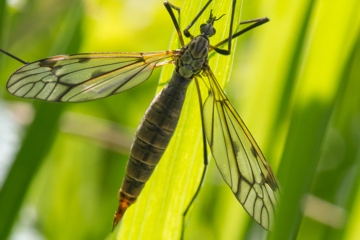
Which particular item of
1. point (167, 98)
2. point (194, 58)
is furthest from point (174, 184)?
point (194, 58)

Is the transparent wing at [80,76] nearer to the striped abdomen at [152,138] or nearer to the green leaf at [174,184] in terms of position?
the striped abdomen at [152,138]

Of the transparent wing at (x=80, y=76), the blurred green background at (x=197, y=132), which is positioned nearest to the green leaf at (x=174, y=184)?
the blurred green background at (x=197, y=132)

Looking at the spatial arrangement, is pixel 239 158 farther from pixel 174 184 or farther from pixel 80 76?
pixel 80 76

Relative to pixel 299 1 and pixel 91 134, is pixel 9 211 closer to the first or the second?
pixel 91 134

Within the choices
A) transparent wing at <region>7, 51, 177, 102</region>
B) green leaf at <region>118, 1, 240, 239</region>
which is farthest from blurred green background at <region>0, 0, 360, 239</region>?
transparent wing at <region>7, 51, 177, 102</region>

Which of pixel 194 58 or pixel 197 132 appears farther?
pixel 194 58
